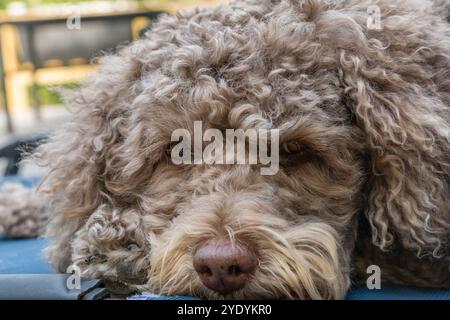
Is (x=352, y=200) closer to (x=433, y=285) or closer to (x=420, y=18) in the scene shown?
(x=433, y=285)

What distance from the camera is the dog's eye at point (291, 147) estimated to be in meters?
2.56

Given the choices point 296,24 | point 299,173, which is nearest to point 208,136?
point 299,173

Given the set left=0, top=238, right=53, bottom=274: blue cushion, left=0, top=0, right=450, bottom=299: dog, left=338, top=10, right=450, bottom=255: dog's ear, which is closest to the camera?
left=0, top=0, right=450, bottom=299: dog

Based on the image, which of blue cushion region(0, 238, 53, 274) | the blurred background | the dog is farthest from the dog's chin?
the blurred background

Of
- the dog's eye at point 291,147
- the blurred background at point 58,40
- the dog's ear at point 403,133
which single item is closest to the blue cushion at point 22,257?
the dog's eye at point 291,147

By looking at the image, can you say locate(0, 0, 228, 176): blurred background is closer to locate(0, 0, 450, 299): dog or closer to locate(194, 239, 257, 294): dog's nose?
locate(0, 0, 450, 299): dog

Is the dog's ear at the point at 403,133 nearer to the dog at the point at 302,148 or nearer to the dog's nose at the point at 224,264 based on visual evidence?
the dog at the point at 302,148

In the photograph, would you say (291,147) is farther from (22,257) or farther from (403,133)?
(22,257)

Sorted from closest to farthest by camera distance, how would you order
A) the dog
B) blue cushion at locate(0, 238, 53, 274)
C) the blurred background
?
the dog, blue cushion at locate(0, 238, 53, 274), the blurred background

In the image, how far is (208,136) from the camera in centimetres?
260

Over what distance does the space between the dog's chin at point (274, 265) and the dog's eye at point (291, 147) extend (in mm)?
290

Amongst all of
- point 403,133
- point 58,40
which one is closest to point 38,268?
point 403,133

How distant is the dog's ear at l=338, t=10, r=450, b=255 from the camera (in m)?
2.51

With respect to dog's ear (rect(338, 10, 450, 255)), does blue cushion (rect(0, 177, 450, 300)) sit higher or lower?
lower
